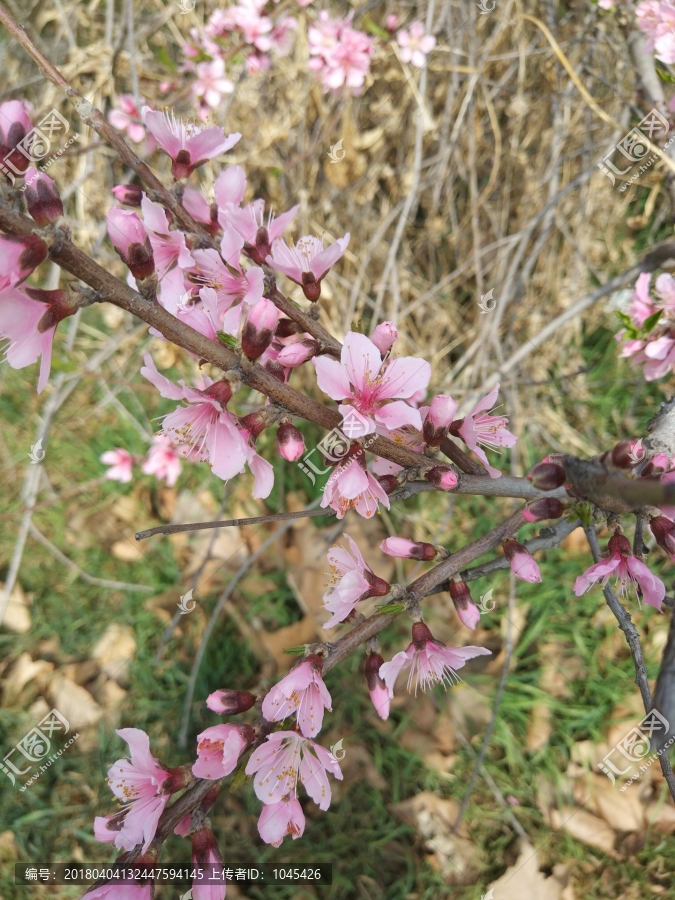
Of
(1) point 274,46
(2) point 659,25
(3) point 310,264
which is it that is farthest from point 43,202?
(1) point 274,46

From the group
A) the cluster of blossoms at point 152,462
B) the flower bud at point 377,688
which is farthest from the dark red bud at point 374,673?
the cluster of blossoms at point 152,462

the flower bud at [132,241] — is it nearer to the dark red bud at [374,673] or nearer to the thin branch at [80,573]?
the dark red bud at [374,673]

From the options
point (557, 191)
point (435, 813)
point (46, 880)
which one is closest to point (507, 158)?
point (557, 191)

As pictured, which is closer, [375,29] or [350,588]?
[350,588]

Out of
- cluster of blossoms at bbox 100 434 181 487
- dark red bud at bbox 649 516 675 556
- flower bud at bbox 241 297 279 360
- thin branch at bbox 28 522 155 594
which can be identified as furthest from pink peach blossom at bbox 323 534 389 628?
thin branch at bbox 28 522 155 594

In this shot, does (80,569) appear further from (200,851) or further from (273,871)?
(200,851)

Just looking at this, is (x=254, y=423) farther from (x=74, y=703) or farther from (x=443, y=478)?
(x=74, y=703)
